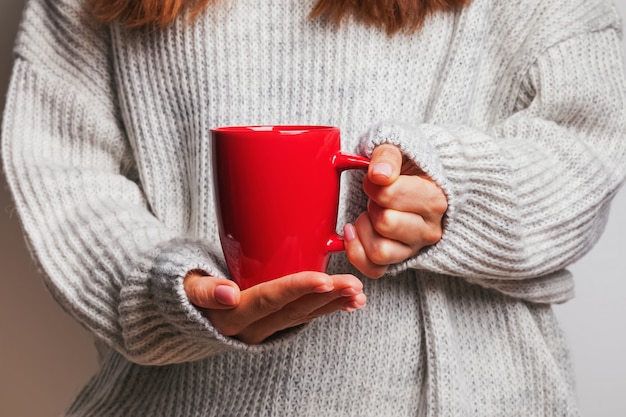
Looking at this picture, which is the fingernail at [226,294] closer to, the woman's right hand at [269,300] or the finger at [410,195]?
the woman's right hand at [269,300]

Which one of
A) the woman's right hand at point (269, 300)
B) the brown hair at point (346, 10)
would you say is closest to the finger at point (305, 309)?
the woman's right hand at point (269, 300)

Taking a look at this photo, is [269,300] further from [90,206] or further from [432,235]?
[90,206]

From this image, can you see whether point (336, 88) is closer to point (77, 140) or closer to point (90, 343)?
point (77, 140)

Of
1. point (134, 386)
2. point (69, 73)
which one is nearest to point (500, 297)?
point (134, 386)

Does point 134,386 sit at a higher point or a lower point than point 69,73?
lower

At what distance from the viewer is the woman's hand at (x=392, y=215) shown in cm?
58

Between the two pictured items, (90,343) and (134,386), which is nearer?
(134,386)

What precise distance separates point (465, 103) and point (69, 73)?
0.46m

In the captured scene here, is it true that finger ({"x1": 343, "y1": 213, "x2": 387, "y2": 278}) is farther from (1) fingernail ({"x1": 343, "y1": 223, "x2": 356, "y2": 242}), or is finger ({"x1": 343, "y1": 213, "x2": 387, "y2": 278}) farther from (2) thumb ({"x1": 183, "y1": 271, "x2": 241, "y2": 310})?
(2) thumb ({"x1": 183, "y1": 271, "x2": 241, "y2": 310})

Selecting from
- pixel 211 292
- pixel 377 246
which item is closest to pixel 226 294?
pixel 211 292

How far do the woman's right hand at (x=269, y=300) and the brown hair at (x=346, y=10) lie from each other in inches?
12.8

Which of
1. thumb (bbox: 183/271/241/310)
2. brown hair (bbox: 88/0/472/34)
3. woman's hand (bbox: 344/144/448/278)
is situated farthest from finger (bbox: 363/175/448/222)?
brown hair (bbox: 88/0/472/34)

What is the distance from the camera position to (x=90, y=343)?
47.0 inches

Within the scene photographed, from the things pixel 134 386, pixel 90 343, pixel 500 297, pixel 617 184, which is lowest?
pixel 90 343
